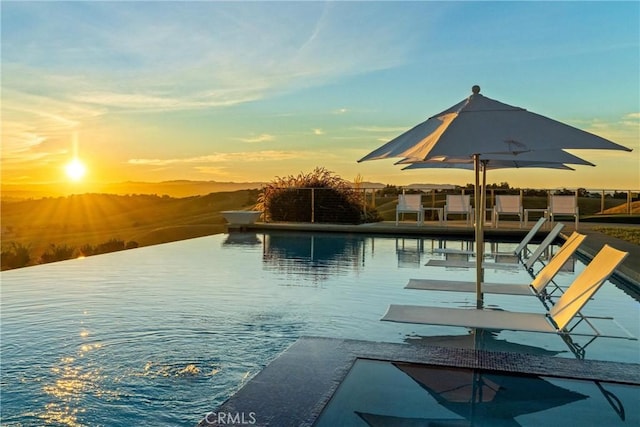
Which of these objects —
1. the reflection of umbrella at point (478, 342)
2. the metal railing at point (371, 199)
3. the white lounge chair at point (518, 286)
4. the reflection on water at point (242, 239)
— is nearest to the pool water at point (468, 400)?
the reflection of umbrella at point (478, 342)

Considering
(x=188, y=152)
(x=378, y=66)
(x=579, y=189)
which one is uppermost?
(x=378, y=66)

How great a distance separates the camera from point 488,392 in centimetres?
313

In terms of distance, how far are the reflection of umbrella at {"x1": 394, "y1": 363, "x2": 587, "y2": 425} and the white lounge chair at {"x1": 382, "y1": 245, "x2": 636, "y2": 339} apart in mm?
775

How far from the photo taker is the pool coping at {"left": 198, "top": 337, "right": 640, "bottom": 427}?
274 centimetres

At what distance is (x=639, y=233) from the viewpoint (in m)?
13.0

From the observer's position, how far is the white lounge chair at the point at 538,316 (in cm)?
399

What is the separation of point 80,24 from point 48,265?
4.98m

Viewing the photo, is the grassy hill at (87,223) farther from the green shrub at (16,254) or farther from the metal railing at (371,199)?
the metal railing at (371,199)

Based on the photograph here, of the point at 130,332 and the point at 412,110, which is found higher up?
the point at 412,110

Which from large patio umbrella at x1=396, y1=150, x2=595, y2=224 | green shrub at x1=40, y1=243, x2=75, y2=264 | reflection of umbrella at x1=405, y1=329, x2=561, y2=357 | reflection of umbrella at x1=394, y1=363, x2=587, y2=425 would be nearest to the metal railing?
green shrub at x1=40, y1=243, x2=75, y2=264

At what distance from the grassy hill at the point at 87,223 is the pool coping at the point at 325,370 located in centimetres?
1273

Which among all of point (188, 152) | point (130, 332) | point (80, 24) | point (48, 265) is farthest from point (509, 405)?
point (188, 152)

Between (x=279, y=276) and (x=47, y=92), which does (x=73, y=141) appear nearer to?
(x=47, y=92)

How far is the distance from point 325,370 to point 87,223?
21476mm
